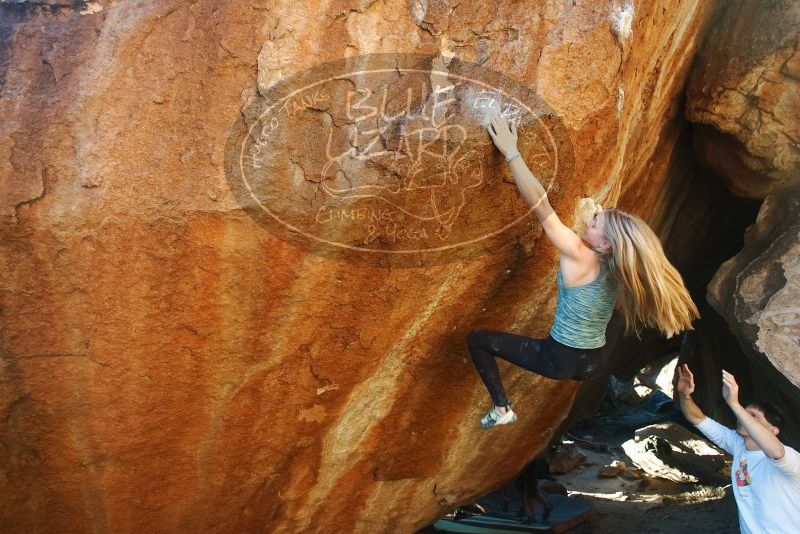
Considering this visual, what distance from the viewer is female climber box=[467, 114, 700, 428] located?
94.3 inches

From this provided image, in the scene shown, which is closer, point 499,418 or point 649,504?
point 499,418

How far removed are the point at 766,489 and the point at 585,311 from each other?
1151 mm

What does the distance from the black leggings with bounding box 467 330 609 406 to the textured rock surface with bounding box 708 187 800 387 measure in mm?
1055

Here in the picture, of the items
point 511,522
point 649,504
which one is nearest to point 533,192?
point 511,522

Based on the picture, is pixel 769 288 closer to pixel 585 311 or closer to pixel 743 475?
pixel 743 475

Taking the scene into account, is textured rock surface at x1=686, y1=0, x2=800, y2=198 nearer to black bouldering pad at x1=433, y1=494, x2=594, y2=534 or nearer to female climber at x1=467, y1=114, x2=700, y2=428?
female climber at x1=467, y1=114, x2=700, y2=428

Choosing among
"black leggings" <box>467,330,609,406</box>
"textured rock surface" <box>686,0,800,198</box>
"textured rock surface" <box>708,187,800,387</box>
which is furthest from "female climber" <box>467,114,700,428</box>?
"textured rock surface" <box>686,0,800,198</box>

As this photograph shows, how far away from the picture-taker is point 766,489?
2820 millimetres

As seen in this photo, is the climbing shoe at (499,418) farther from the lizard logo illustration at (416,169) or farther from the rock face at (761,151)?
the rock face at (761,151)

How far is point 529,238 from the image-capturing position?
9.24 feet

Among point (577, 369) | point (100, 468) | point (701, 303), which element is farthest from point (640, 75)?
point (701, 303)

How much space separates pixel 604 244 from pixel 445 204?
60 cm

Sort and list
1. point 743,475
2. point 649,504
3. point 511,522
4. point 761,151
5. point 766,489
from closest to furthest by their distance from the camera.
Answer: point 766,489 < point 743,475 < point 761,151 < point 511,522 < point 649,504
